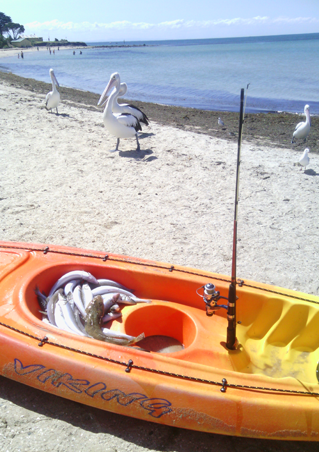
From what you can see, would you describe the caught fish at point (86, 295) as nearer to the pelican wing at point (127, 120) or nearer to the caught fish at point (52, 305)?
the caught fish at point (52, 305)

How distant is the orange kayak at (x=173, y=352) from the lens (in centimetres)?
213

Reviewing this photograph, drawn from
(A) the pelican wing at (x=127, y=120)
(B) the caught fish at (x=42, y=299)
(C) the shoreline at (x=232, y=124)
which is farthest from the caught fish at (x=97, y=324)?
(C) the shoreline at (x=232, y=124)

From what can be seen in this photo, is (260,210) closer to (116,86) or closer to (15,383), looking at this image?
(15,383)

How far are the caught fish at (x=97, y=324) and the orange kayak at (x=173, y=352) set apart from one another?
145 mm

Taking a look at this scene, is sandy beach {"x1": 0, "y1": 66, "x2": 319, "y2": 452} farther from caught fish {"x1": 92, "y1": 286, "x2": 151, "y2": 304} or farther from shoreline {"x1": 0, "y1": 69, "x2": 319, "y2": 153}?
caught fish {"x1": 92, "y1": 286, "x2": 151, "y2": 304}

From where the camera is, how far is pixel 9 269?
311 cm

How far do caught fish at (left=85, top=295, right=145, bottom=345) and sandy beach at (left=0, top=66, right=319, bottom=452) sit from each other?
1.75 ft

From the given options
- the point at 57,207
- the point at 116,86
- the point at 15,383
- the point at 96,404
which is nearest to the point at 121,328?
the point at 96,404

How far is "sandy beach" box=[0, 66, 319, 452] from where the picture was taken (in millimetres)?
2461

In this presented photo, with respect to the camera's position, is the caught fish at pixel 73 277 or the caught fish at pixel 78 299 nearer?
the caught fish at pixel 78 299

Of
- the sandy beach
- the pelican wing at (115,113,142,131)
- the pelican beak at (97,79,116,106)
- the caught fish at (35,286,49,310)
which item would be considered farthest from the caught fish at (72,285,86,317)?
the pelican beak at (97,79,116,106)

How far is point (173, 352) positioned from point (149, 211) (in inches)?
132

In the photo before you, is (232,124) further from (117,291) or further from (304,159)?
(117,291)

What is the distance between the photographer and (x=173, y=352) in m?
2.72
